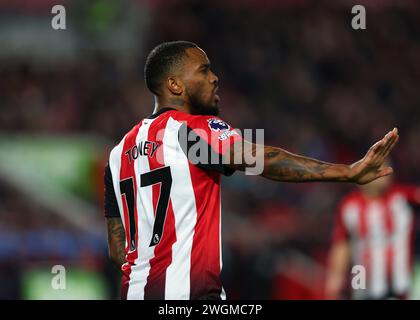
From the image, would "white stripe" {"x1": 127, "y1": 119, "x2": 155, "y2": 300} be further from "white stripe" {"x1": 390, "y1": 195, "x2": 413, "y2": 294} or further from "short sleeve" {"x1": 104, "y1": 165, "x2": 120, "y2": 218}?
"white stripe" {"x1": 390, "y1": 195, "x2": 413, "y2": 294}

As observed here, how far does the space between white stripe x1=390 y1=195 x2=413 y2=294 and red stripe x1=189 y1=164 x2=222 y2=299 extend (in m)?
4.79

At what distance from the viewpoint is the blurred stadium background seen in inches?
404

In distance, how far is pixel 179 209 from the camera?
4.13m

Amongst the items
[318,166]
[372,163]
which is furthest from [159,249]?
[372,163]

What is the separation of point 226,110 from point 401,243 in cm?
524

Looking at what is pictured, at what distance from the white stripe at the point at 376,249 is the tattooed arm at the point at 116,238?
14.7 ft

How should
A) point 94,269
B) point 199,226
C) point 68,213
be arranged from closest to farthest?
point 199,226, point 94,269, point 68,213

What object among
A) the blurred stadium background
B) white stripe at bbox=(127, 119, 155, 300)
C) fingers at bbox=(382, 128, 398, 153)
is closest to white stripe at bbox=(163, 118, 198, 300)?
white stripe at bbox=(127, 119, 155, 300)

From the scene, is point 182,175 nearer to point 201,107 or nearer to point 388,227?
point 201,107

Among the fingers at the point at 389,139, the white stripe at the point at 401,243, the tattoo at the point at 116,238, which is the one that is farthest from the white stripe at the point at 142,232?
the white stripe at the point at 401,243
